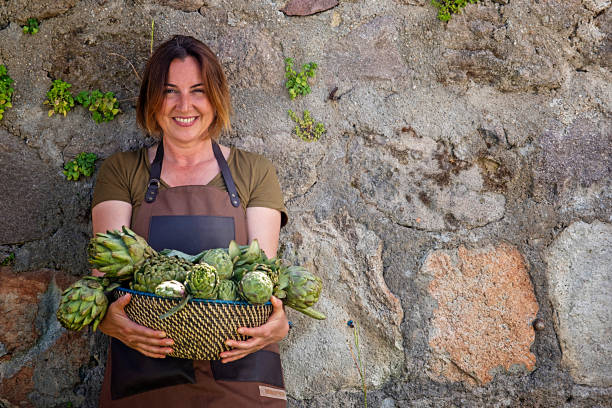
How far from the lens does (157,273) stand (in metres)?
1.54

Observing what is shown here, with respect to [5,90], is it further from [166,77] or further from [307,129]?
[307,129]

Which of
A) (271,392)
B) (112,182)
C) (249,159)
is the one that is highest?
(249,159)

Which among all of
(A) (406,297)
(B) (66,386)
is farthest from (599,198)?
(B) (66,386)

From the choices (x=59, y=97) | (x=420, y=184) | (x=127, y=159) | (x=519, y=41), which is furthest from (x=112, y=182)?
(x=519, y=41)

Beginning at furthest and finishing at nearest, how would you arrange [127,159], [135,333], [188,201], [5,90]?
[5,90] < [127,159] < [188,201] < [135,333]

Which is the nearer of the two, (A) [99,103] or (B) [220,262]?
(B) [220,262]

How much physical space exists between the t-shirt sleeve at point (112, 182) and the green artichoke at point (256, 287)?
0.67 m

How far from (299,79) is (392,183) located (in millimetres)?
518

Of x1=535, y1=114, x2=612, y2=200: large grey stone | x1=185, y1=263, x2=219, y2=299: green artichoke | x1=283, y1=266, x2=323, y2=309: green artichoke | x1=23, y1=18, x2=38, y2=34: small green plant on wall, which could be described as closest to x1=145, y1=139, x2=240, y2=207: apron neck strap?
x1=283, y1=266, x2=323, y2=309: green artichoke

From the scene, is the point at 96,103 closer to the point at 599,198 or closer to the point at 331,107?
the point at 331,107

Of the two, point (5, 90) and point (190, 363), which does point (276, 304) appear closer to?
point (190, 363)

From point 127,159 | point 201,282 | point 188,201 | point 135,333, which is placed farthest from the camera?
point 127,159

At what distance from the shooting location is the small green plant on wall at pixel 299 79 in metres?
2.25

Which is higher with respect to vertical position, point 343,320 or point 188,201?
point 188,201
